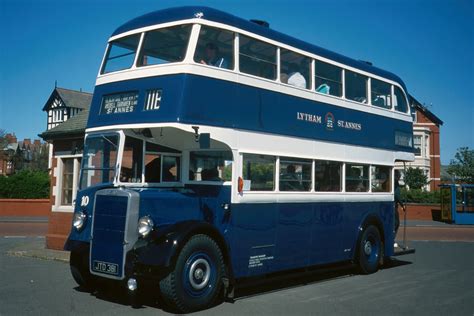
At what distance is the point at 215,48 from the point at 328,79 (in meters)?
3.16

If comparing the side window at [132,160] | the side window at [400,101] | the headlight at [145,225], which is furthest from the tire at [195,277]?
the side window at [400,101]

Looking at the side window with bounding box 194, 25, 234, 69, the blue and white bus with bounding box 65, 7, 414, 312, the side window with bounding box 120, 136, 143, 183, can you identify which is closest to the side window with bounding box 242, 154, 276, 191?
the blue and white bus with bounding box 65, 7, 414, 312

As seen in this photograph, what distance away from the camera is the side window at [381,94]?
11500 mm

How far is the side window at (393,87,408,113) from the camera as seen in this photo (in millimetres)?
12367

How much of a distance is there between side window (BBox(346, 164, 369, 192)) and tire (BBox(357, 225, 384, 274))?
95 cm

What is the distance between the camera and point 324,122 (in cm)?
985

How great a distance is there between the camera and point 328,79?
33.2 feet

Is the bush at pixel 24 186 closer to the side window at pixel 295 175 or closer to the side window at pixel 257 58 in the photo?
the side window at pixel 295 175

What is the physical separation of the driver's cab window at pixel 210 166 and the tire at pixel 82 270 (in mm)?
2123

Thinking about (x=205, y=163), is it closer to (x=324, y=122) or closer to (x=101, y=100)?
(x=101, y=100)

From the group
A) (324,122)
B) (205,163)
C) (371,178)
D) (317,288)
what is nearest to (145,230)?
(205,163)

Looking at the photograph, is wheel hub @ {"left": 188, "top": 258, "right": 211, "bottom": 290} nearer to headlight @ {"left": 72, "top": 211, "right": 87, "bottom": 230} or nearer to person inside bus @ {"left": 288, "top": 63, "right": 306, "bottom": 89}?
headlight @ {"left": 72, "top": 211, "right": 87, "bottom": 230}

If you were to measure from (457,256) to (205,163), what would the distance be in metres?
9.55

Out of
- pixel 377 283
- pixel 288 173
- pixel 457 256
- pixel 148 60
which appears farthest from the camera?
pixel 457 256
